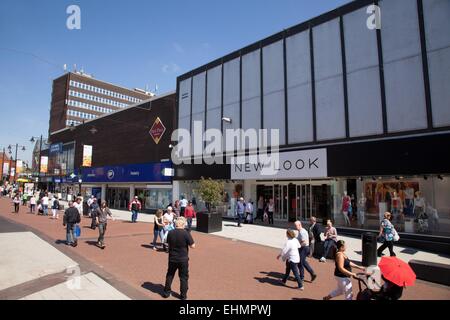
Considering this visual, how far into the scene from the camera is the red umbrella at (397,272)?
3.90 meters

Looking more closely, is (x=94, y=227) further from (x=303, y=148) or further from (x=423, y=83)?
(x=423, y=83)

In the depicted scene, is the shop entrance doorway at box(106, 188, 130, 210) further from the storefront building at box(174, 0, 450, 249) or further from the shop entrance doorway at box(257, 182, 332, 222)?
the shop entrance doorway at box(257, 182, 332, 222)

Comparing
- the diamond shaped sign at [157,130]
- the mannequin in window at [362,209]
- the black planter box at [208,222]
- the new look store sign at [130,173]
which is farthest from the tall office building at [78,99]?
the mannequin in window at [362,209]

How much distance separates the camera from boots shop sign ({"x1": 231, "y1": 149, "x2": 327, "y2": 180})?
1845 centimetres

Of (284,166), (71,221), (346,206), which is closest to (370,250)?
(346,206)

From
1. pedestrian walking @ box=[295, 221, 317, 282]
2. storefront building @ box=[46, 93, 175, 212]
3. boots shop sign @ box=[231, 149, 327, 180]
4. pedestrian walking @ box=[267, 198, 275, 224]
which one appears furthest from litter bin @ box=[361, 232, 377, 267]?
storefront building @ box=[46, 93, 175, 212]

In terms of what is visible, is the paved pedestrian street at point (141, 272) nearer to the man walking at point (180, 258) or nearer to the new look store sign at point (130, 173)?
the man walking at point (180, 258)

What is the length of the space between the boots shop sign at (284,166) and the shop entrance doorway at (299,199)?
149cm

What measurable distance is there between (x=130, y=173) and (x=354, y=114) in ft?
83.0

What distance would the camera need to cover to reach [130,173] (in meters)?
34.6

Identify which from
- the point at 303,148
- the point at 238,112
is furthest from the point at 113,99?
the point at 303,148

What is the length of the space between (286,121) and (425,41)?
340 inches

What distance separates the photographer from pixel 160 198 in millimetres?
31219
